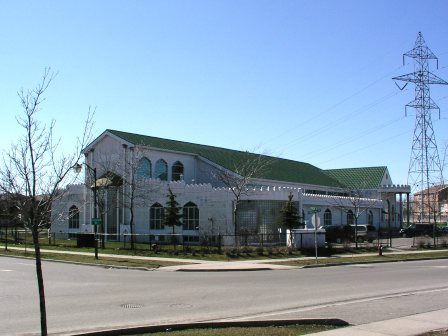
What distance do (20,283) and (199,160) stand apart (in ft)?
115

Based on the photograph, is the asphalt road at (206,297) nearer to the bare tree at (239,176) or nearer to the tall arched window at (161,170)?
the bare tree at (239,176)

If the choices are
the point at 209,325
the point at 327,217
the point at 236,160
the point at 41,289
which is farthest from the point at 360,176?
the point at 41,289

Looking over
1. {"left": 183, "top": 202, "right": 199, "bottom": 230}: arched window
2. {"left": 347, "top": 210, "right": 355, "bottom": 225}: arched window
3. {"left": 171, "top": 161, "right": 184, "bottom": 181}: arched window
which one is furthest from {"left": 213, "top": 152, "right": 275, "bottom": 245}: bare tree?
{"left": 347, "top": 210, "right": 355, "bottom": 225}: arched window

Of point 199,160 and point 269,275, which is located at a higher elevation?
point 199,160

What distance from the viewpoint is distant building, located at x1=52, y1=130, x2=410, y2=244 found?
1644 inches

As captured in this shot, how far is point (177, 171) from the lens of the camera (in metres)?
51.1

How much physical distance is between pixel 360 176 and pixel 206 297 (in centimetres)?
6323

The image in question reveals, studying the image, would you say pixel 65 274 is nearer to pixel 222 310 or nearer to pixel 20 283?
pixel 20 283

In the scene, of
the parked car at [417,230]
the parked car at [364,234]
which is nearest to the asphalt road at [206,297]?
the parked car at [364,234]

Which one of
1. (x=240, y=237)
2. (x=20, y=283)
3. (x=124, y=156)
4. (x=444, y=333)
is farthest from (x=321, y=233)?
(x=444, y=333)

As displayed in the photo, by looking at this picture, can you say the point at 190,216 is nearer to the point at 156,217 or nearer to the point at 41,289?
the point at 156,217

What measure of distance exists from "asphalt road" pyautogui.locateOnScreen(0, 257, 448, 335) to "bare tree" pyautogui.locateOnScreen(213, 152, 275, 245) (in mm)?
15226

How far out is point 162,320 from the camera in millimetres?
11000

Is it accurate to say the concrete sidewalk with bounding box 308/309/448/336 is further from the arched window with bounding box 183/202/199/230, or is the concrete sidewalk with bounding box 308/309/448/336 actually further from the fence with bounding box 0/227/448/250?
the arched window with bounding box 183/202/199/230
